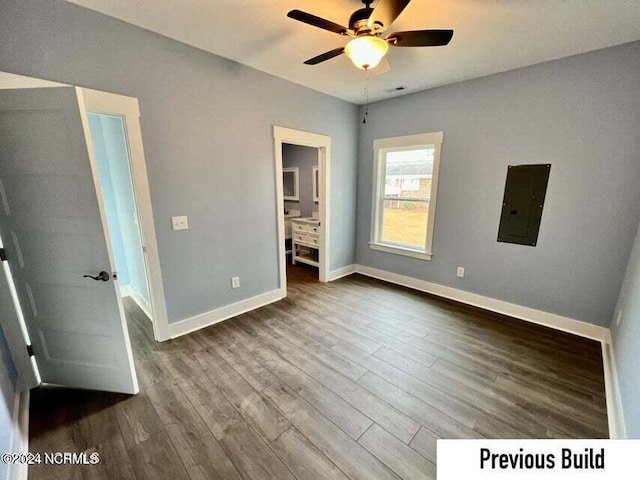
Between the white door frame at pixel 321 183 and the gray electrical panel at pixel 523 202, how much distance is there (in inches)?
86.8

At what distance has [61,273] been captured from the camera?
1699mm

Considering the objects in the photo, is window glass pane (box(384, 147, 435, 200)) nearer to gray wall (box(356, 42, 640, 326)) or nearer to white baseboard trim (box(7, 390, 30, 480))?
gray wall (box(356, 42, 640, 326))

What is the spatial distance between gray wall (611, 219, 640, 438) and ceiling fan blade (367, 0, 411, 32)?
2332mm

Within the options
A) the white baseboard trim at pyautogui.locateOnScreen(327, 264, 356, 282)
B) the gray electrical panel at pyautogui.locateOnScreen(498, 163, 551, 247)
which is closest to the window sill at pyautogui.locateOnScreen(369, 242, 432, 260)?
the white baseboard trim at pyautogui.locateOnScreen(327, 264, 356, 282)

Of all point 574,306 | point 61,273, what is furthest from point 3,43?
point 574,306

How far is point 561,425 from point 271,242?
9.62ft

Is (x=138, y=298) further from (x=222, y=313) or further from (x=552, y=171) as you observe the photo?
(x=552, y=171)

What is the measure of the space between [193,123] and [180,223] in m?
0.94

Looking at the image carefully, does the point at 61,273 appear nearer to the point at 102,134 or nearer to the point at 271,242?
the point at 271,242

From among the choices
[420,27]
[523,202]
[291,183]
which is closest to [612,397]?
[523,202]

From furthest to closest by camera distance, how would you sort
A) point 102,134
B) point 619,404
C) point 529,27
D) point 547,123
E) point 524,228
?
point 102,134, point 524,228, point 547,123, point 529,27, point 619,404

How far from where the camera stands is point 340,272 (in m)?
4.35

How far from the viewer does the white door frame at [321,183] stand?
311 cm

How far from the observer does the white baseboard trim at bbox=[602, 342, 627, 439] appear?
155 cm
